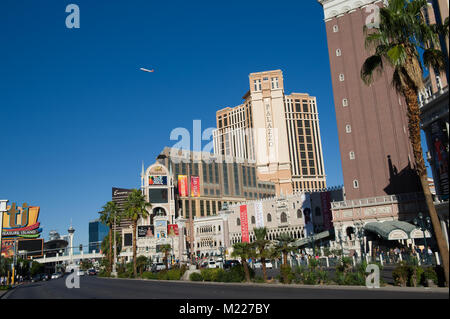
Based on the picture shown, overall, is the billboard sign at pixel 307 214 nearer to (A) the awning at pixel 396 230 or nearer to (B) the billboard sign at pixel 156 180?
(A) the awning at pixel 396 230

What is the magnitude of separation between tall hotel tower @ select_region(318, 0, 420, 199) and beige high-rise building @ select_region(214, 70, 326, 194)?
72.7 metres

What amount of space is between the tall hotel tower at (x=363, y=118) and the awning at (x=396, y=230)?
7.21 m

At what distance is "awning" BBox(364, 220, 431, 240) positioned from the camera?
4316 centimetres

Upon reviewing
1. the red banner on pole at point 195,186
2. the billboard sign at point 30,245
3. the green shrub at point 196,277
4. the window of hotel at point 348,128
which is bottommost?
the green shrub at point 196,277

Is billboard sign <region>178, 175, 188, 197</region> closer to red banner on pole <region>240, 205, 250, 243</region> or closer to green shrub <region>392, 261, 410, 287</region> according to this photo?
red banner on pole <region>240, 205, 250, 243</region>

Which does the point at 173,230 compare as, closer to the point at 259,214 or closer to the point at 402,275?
the point at 259,214

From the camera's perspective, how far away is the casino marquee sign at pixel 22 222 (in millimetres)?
109812

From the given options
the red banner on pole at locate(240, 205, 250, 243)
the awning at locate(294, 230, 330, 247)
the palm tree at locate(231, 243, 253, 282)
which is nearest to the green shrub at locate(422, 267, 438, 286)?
the palm tree at locate(231, 243, 253, 282)

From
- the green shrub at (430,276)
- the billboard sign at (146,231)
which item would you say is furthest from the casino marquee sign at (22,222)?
the green shrub at (430,276)

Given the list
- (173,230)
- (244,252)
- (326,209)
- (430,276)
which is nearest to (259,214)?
(326,209)

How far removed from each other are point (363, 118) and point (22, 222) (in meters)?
97.4

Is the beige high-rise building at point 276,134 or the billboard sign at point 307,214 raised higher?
the beige high-rise building at point 276,134

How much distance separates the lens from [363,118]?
57.6m

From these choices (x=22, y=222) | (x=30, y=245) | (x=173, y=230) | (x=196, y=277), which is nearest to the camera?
(x=196, y=277)
